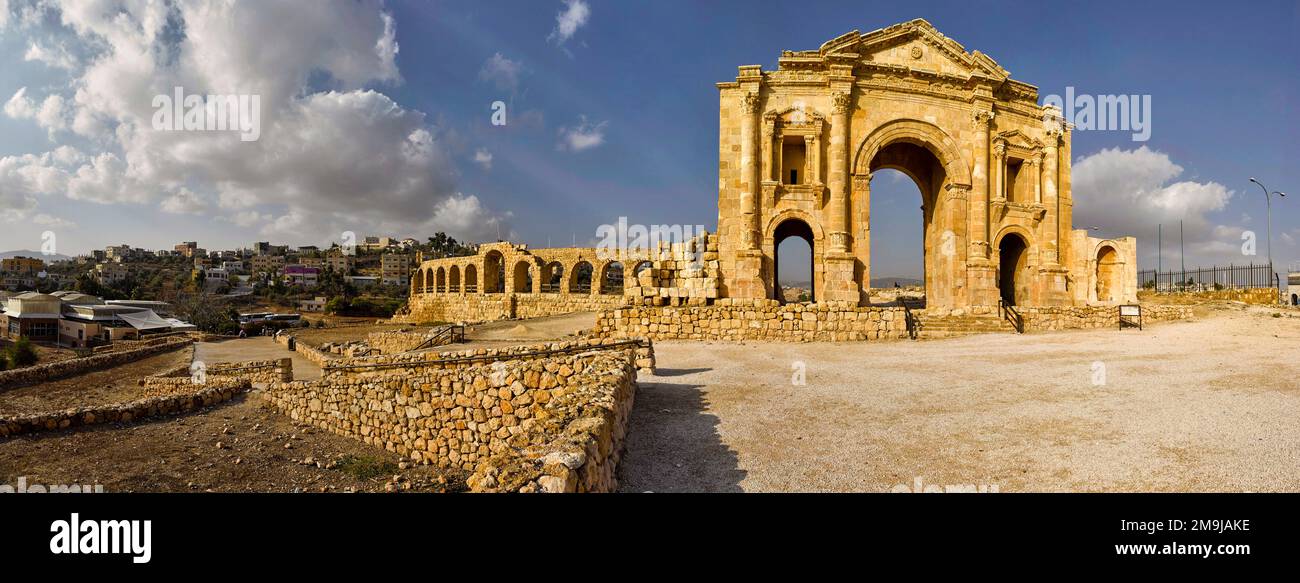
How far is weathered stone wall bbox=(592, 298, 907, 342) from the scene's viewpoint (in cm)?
1488

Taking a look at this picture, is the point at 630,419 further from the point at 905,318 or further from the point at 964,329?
the point at 964,329

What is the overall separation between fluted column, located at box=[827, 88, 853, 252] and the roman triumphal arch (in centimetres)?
3

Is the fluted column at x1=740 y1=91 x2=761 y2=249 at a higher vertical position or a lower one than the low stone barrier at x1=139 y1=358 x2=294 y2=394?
higher

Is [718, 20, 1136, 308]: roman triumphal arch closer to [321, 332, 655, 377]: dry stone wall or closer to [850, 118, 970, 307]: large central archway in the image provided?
[850, 118, 970, 307]: large central archway

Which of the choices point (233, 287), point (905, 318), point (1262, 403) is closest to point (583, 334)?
point (905, 318)

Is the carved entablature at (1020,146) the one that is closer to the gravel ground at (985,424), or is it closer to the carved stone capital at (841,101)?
the carved stone capital at (841,101)

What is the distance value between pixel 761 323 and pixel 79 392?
19596 mm

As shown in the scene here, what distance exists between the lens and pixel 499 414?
24.7 feet

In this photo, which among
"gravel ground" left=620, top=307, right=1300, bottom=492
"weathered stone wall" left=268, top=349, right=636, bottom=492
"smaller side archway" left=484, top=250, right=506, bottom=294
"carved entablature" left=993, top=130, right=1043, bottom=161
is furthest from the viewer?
"smaller side archway" left=484, top=250, right=506, bottom=294

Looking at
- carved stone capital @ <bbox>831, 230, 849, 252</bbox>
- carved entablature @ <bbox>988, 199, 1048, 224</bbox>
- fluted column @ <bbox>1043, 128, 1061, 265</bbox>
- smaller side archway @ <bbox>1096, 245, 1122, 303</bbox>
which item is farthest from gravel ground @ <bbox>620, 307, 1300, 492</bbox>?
smaller side archway @ <bbox>1096, 245, 1122, 303</bbox>

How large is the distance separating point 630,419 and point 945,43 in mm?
19908

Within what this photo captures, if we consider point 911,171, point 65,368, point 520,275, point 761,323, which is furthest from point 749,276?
point 520,275

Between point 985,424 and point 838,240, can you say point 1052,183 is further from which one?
point 985,424

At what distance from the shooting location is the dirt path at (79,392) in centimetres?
1279
